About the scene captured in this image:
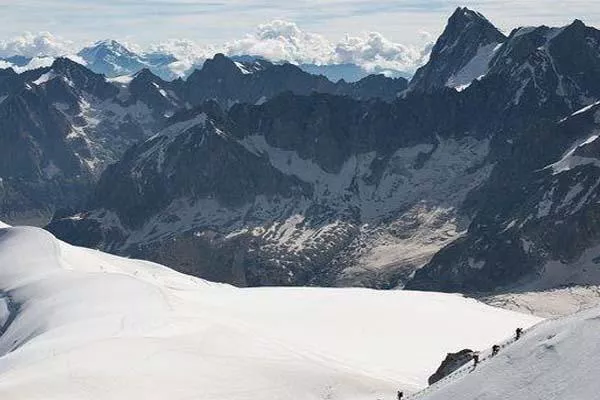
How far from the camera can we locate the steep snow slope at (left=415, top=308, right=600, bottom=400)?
3325 centimetres

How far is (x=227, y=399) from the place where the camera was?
52.8m

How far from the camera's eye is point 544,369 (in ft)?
116

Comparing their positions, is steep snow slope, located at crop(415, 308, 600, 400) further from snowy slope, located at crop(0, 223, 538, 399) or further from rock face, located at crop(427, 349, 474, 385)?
snowy slope, located at crop(0, 223, 538, 399)

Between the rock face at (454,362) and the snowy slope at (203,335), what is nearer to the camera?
the rock face at (454,362)

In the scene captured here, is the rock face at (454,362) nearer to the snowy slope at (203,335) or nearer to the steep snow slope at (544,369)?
the snowy slope at (203,335)

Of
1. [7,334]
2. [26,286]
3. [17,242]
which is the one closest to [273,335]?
[7,334]

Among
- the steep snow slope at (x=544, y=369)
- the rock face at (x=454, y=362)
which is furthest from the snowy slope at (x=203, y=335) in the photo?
the steep snow slope at (x=544, y=369)

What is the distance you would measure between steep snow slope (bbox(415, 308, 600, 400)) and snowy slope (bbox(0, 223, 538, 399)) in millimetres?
19181

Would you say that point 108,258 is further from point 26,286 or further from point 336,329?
point 336,329

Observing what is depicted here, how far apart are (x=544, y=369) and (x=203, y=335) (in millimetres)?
41010

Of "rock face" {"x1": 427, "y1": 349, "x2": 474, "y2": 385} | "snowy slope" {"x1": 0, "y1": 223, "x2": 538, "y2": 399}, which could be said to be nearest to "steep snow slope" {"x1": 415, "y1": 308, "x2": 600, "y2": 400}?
"rock face" {"x1": 427, "y1": 349, "x2": 474, "y2": 385}

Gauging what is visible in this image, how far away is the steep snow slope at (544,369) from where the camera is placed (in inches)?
1309

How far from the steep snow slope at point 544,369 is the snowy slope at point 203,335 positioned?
62.9 feet

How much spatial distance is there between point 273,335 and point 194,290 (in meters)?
35.6
